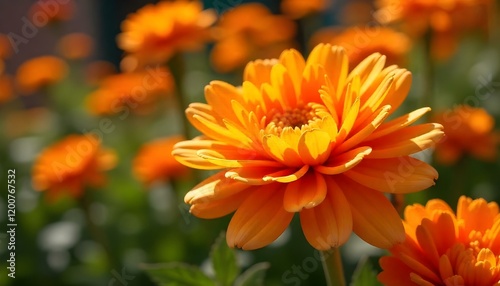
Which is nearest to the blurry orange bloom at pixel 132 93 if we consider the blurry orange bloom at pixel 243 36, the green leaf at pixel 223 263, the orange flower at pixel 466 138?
the blurry orange bloom at pixel 243 36

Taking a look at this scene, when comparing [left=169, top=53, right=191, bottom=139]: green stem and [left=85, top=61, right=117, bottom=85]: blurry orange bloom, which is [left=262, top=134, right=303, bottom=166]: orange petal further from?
[left=85, top=61, right=117, bottom=85]: blurry orange bloom

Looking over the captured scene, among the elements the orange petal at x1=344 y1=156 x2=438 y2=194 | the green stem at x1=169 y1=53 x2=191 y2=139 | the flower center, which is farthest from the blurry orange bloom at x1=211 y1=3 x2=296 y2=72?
the orange petal at x1=344 y1=156 x2=438 y2=194

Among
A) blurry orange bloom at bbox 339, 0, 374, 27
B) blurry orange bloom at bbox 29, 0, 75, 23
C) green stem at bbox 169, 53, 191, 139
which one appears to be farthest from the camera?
blurry orange bloom at bbox 339, 0, 374, 27

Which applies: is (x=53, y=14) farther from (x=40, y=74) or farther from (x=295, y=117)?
(x=295, y=117)

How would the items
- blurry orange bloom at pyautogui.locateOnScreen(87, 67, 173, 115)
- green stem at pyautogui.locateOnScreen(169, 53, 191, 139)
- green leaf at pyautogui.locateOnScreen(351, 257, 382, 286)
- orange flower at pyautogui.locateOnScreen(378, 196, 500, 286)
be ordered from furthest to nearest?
1. blurry orange bloom at pyautogui.locateOnScreen(87, 67, 173, 115)
2. green stem at pyautogui.locateOnScreen(169, 53, 191, 139)
3. green leaf at pyautogui.locateOnScreen(351, 257, 382, 286)
4. orange flower at pyautogui.locateOnScreen(378, 196, 500, 286)

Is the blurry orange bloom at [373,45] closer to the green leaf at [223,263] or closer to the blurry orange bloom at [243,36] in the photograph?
the blurry orange bloom at [243,36]

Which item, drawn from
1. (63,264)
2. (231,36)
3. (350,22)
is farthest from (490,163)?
(350,22)

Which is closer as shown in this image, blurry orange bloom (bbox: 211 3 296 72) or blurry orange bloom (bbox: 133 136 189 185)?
blurry orange bloom (bbox: 133 136 189 185)
